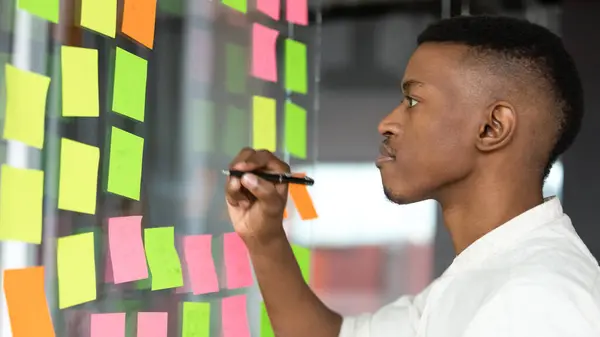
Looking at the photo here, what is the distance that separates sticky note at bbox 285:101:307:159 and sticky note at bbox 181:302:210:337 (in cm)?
33

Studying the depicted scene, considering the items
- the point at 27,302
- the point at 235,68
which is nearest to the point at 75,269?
the point at 27,302

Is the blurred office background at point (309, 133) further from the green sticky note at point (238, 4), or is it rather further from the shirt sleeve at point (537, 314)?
the shirt sleeve at point (537, 314)

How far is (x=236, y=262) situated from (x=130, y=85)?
13.5 inches

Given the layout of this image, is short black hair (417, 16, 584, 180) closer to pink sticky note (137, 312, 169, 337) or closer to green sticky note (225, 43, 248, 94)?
green sticky note (225, 43, 248, 94)

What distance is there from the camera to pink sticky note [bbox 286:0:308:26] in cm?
A: 142

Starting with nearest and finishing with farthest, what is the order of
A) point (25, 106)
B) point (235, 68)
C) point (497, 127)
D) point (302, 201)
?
point (25, 106) → point (497, 127) → point (235, 68) → point (302, 201)

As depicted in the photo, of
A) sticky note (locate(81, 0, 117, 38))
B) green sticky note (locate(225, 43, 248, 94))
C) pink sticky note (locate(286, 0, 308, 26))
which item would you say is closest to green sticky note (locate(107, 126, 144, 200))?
sticky note (locate(81, 0, 117, 38))

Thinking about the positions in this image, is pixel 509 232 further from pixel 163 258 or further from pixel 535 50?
pixel 163 258

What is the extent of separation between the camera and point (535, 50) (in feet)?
3.76

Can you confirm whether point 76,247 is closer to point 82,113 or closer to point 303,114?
point 82,113

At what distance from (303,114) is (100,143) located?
20.6 inches

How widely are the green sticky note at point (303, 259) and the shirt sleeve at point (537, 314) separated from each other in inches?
19.4

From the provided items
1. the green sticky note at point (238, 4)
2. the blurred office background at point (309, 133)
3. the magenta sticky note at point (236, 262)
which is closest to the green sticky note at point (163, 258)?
the blurred office background at point (309, 133)

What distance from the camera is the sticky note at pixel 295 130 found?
55.1 inches
